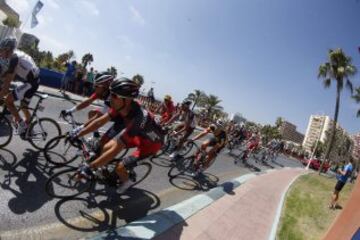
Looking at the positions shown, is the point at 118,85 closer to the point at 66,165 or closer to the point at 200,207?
the point at 66,165

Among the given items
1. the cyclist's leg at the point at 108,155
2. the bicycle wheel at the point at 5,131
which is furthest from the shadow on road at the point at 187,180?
the bicycle wheel at the point at 5,131

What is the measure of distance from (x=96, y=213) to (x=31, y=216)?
3.38 feet

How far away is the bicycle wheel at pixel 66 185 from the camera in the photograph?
497cm

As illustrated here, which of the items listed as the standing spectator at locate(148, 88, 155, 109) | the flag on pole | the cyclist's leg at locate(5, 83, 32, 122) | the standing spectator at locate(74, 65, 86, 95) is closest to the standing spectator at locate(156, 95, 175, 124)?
the cyclist's leg at locate(5, 83, 32, 122)

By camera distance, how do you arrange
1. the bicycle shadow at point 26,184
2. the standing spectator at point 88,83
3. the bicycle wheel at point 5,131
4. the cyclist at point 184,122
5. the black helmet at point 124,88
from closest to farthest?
1. the bicycle shadow at point 26,184
2. the black helmet at point 124,88
3. the bicycle wheel at point 5,131
4. the cyclist at point 184,122
5. the standing spectator at point 88,83

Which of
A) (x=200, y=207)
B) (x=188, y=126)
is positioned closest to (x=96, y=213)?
(x=200, y=207)

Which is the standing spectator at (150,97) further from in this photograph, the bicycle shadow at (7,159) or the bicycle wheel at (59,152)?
the bicycle shadow at (7,159)

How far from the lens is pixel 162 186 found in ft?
24.8

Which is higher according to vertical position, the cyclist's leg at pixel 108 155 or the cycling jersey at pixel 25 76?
the cycling jersey at pixel 25 76

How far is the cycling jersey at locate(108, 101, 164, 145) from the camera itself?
4852mm

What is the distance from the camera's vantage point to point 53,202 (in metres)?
4.82

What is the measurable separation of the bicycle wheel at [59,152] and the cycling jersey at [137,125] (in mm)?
1478

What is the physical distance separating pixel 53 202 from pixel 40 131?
2.46 m

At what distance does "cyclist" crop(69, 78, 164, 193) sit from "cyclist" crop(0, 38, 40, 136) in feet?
6.10
